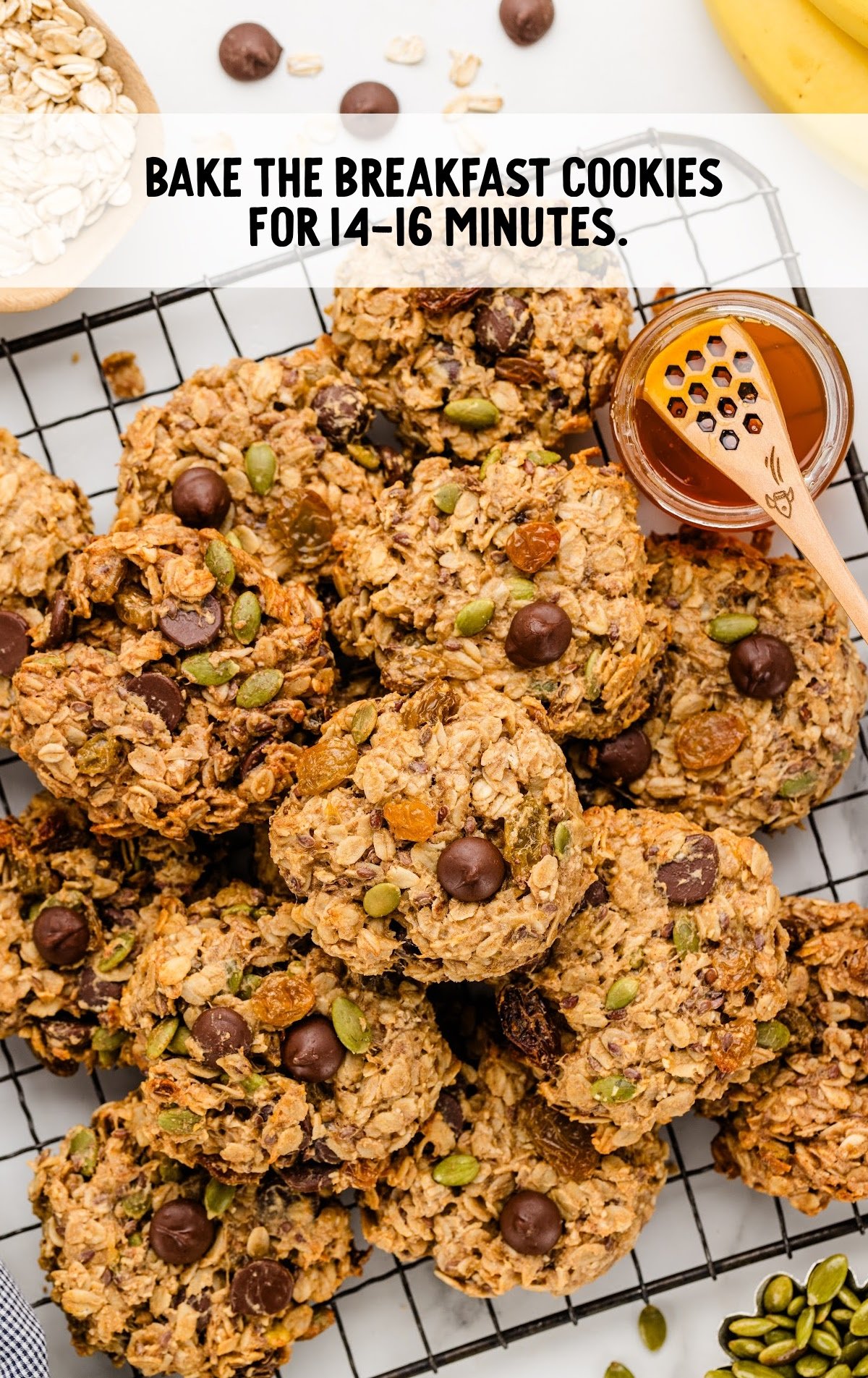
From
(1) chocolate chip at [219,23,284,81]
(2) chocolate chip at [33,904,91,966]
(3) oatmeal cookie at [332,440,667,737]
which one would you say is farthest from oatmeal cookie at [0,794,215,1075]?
(1) chocolate chip at [219,23,284,81]

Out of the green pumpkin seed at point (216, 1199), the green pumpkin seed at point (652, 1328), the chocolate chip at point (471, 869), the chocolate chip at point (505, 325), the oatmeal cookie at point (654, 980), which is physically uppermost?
the chocolate chip at point (505, 325)

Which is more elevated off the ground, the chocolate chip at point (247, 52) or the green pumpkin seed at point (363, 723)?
the chocolate chip at point (247, 52)

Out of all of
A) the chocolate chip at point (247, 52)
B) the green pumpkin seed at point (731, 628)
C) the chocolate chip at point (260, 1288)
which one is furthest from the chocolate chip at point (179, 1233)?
the chocolate chip at point (247, 52)

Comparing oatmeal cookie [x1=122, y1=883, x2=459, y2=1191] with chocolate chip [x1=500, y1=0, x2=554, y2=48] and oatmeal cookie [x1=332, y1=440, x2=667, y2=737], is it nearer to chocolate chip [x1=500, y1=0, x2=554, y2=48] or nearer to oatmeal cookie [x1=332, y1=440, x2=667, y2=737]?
oatmeal cookie [x1=332, y1=440, x2=667, y2=737]

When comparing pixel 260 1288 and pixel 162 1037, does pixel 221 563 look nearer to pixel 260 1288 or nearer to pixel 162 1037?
pixel 162 1037

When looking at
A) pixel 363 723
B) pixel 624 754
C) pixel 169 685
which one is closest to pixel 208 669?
pixel 169 685

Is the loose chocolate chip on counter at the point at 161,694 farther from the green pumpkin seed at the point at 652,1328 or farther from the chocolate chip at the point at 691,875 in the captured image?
the green pumpkin seed at the point at 652,1328
